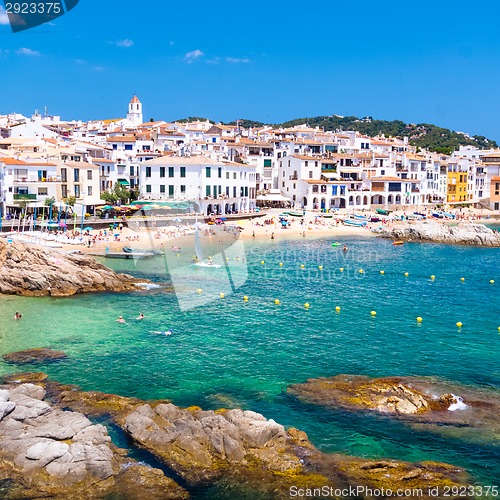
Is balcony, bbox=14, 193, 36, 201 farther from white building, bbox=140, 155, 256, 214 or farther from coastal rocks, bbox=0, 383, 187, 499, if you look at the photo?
coastal rocks, bbox=0, 383, 187, 499

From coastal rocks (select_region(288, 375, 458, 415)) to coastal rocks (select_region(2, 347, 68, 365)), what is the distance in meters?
11.1

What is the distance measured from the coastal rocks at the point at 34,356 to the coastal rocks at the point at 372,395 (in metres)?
11.1

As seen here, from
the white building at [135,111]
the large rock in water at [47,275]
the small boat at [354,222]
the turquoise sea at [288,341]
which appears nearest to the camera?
the turquoise sea at [288,341]

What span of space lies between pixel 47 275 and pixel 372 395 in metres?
26.0

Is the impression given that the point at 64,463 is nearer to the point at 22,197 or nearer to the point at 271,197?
the point at 22,197

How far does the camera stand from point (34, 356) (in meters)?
27.1

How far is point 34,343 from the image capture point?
29.3 m

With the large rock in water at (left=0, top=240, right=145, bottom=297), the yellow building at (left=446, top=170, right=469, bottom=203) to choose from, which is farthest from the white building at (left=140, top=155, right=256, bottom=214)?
the yellow building at (left=446, top=170, right=469, bottom=203)

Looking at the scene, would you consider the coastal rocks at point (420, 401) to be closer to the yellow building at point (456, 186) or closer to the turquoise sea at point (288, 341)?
the turquoise sea at point (288, 341)

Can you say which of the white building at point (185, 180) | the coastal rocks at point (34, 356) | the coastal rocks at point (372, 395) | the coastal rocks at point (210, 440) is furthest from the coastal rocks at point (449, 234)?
the coastal rocks at point (210, 440)

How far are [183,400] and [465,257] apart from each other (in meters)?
46.9

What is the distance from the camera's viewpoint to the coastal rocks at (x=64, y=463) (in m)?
16.3

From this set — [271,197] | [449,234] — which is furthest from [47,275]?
[271,197]

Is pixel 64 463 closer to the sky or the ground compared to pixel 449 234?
closer to the ground
